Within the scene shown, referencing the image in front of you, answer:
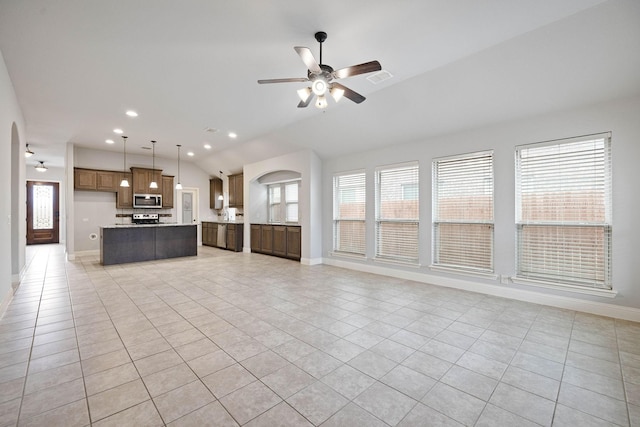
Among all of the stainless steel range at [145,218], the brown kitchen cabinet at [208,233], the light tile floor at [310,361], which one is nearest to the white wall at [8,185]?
the light tile floor at [310,361]

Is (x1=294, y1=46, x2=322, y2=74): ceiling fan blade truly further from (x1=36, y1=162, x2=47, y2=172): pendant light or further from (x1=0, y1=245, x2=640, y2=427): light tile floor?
(x1=36, y1=162, x2=47, y2=172): pendant light

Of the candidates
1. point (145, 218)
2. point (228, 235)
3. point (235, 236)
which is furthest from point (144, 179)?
point (235, 236)

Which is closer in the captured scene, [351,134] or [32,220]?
[351,134]

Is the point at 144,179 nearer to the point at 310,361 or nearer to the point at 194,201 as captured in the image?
the point at 194,201

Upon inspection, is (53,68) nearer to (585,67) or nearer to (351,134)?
(351,134)

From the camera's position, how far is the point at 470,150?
4.53 metres

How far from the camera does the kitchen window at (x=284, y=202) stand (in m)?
8.37

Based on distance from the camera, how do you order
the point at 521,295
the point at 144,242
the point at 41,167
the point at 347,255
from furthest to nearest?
the point at 41,167 → the point at 144,242 → the point at 347,255 → the point at 521,295

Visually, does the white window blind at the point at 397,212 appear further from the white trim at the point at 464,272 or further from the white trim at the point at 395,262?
the white trim at the point at 464,272

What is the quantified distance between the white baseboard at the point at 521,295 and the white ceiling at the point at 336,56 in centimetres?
248

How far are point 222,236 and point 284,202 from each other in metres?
2.65

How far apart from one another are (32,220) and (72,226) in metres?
5.87

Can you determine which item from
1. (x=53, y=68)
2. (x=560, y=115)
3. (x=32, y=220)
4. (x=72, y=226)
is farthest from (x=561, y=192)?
(x=32, y=220)

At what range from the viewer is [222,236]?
959 cm
